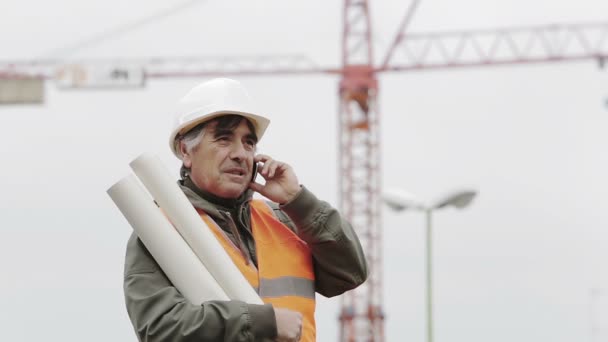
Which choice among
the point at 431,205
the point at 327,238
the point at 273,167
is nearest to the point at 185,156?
the point at 273,167

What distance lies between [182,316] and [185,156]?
0.55 meters

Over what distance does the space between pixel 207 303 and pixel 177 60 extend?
165 feet

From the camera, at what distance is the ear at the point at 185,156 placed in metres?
3.59

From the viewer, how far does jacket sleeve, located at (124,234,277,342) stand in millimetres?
3207

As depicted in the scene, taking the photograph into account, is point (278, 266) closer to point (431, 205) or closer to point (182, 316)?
point (182, 316)

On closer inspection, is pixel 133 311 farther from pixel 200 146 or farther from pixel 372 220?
pixel 372 220

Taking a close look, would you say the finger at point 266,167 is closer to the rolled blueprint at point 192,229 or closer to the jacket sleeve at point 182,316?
the rolled blueprint at point 192,229

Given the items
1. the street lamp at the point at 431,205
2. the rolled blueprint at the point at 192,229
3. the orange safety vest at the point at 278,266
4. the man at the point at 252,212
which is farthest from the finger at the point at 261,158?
the street lamp at the point at 431,205

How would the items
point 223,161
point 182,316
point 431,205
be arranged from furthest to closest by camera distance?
point 431,205
point 223,161
point 182,316

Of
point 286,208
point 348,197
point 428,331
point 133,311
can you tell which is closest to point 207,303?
point 133,311

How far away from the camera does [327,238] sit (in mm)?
3545

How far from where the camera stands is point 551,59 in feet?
166

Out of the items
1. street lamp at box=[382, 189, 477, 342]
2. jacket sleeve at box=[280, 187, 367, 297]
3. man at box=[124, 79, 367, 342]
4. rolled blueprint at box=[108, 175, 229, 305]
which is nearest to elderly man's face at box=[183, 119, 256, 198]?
man at box=[124, 79, 367, 342]

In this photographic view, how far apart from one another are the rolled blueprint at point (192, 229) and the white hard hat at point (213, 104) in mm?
277
